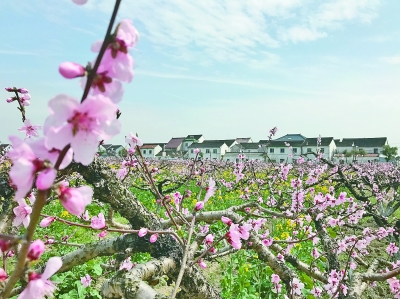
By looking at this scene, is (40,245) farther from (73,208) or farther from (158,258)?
(158,258)

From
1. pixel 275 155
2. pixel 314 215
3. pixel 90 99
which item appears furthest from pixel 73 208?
pixel 275 155

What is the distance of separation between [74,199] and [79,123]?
16 centimetres

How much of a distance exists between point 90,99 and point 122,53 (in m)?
0.12

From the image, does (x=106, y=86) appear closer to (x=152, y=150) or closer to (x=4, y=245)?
(x=4, y=245)

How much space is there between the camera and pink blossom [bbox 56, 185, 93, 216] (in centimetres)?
65

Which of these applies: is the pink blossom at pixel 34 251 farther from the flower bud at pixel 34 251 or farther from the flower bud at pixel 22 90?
the flower bud at pixel 22 90

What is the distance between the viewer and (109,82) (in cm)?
65

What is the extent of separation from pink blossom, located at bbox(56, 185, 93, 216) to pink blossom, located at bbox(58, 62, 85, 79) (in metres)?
0.23

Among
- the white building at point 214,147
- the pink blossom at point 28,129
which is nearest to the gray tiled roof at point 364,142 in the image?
the white building at point 214,147

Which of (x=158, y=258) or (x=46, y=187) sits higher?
(x=46, y=187)

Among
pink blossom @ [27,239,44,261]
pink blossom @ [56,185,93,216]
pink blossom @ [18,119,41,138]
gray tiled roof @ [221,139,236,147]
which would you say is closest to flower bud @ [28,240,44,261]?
pink blossom @ [27,239,44,261]

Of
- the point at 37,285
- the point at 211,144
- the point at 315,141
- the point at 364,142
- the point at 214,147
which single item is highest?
the point at 364,142

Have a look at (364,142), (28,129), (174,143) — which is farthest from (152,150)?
(28,129)

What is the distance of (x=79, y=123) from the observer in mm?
648
